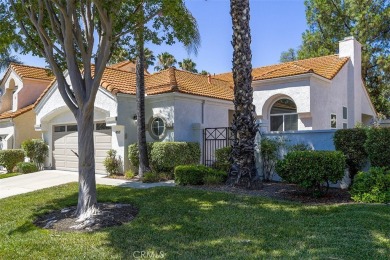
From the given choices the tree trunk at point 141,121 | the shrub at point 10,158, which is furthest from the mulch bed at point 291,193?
the shrub at point 10,158

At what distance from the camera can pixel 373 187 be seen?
8.87m

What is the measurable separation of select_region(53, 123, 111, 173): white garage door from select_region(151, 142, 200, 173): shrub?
3.27m

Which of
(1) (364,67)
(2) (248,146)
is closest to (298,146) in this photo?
(2) (248,146)

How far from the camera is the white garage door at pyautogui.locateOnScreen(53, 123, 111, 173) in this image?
1709 centimetres

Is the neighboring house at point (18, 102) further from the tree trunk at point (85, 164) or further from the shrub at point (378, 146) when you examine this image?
the shrub at point (378, 146)

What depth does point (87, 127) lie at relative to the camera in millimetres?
8531

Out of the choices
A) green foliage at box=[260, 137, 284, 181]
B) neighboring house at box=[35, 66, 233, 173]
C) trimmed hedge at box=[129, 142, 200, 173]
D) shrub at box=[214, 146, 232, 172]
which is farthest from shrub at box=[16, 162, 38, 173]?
green foliage at box=[260, 137, 284, 181]

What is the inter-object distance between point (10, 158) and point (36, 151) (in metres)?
2.22

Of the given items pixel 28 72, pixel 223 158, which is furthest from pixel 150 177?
pixel 28 72

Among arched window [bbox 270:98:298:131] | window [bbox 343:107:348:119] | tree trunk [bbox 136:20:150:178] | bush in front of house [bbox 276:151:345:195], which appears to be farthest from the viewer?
window [bbox 343:107:348:119]

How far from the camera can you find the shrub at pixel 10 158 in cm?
2027

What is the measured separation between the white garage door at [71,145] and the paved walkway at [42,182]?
1.22m

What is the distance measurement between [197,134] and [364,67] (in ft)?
62.4

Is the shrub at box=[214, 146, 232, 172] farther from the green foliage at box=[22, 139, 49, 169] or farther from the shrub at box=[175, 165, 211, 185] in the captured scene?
the green foliage at box=[22, 139, 49, 169]
